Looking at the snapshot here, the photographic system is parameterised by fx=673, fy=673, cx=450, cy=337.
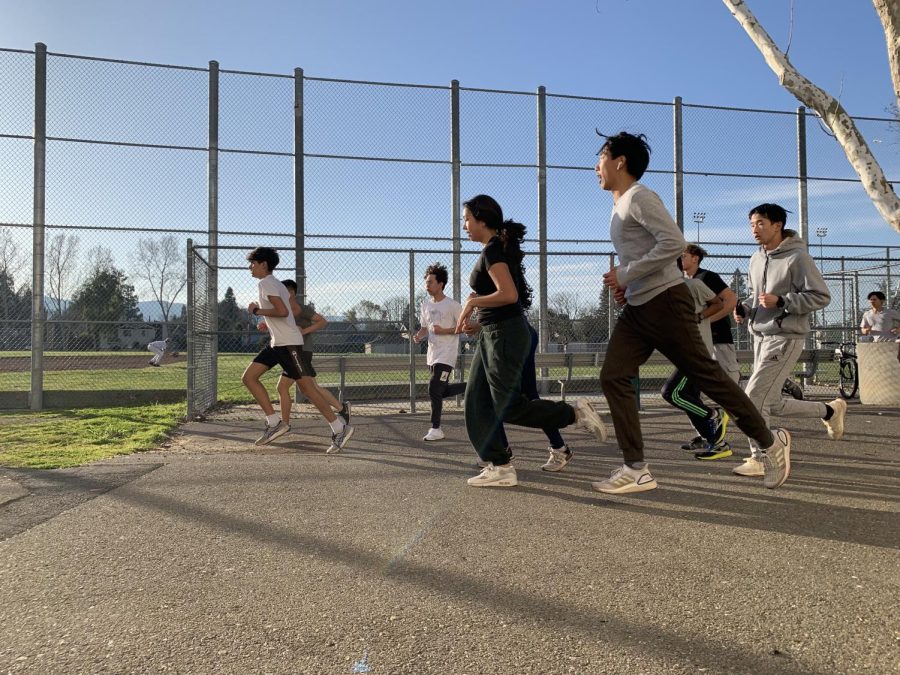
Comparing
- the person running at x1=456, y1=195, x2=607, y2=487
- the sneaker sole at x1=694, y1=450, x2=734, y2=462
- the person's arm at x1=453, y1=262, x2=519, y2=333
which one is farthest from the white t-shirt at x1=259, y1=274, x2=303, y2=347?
the sneaker sole at x1=694, y1=450, x2=734, y2=462

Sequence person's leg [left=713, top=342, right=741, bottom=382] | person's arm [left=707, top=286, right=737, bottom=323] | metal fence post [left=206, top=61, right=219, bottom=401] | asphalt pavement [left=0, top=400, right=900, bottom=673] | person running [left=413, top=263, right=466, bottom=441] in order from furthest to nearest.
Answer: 1. metal fence post [left=206, top=61, right=219, bottom=401]
2. person running [left=413, top=263, right=466, bottom=441]
3. person's leg [left=713, top=342, right=741, bottom=382]
4. person's arm [left=707, top=286, right=737, bottom=323]
5. asphalt pavement [left=0, top=400, right=900, bottom=673]

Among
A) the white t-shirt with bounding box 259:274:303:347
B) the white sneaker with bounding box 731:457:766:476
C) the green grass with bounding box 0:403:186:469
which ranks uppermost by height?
the white t-shirt with bounding box 259:274:303:347

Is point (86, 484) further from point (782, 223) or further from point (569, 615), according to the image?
point (782, 223)

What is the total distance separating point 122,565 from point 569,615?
1997 mm

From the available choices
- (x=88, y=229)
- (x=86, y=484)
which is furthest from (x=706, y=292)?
(x=88, y=229)

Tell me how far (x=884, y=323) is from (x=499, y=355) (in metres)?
10.2

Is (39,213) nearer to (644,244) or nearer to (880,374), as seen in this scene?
(644,244)

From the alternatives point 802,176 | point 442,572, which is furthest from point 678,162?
point 442,572

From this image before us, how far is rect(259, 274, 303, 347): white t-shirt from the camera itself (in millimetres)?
6508

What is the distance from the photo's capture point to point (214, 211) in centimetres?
1038

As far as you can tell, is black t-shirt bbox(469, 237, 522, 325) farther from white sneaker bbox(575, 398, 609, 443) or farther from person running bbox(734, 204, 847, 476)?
person running bbox(734, 204, 847, 476)

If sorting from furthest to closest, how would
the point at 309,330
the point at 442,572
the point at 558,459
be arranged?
1. the point at 309,330
2. the point at 558,459
3. the point at 442,572

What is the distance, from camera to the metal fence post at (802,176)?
43.1 ft

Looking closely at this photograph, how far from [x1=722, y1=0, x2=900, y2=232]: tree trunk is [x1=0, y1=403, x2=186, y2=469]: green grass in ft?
24.9
